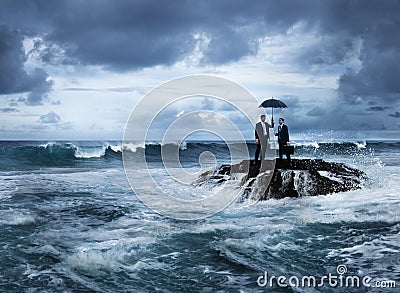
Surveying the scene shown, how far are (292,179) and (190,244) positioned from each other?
662cm

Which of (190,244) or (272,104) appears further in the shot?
(272,104)

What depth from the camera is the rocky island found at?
46.7ft

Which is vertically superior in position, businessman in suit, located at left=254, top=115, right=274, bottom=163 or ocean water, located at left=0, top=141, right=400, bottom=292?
businessman in suit, located at left=254, top=115, right=274, bottom=163

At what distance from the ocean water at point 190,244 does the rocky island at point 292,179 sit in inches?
19.4

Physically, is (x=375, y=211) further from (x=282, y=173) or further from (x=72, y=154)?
(x=72, y=154)

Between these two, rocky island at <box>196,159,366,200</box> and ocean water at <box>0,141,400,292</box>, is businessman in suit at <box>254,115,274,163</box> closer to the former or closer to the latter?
rocky island at <box>196,159,366,200</box>

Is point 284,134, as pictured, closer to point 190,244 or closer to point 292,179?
Answer: point 292,179

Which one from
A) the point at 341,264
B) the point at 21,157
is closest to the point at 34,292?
the point at 341,264

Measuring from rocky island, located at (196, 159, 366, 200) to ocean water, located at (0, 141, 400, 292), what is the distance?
0.49 metres

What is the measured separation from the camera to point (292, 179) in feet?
47.4

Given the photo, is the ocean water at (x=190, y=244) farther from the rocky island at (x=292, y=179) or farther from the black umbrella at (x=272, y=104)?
the black umbrella at (x=272, y=104)

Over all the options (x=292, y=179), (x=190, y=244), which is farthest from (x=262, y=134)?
(x=190, y=244)

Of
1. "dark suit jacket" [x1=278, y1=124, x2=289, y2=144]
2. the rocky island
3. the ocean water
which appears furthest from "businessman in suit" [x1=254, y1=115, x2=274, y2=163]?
the ocean water

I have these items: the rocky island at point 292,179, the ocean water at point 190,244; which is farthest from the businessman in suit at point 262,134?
the ocean water at point 190,244
